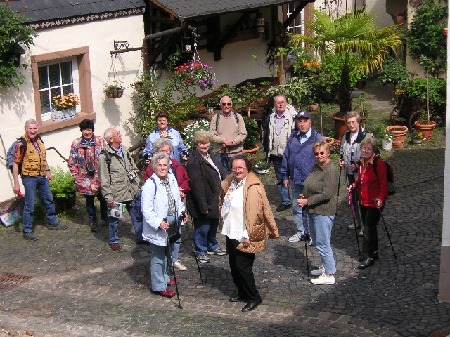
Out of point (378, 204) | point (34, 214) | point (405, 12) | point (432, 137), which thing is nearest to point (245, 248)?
point (378, 204)

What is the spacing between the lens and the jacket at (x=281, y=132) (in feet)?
41.8

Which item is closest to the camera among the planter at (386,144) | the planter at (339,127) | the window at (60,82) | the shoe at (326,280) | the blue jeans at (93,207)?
the shoe at (326,280)

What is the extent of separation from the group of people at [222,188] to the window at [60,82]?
178cm

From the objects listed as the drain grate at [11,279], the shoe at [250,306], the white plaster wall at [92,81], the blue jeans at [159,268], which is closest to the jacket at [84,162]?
the white plaster wall at [92,81]

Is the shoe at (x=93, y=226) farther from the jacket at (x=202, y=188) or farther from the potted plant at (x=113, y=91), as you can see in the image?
the potted plant at (x=113, y=91)

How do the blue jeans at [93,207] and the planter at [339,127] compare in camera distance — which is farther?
the planter at [339,127]

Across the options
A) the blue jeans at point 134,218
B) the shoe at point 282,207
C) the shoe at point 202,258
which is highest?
the blue jeans at point 134,218

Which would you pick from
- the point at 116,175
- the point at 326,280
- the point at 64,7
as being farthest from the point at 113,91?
the point at 326,280

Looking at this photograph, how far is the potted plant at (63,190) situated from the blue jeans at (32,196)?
49 cm

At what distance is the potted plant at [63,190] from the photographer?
13.3 meters

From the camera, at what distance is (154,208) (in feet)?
32.0

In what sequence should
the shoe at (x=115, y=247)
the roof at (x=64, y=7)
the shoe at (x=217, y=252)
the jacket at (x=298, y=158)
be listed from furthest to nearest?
the roof at (x=64, y=7) < the shoe at (x=115, y=247) < the shoe at (x=217, y=252) < the jacket at (x=298, y=158)

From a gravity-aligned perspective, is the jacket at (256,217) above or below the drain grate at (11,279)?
above

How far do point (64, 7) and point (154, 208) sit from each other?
559 cm
